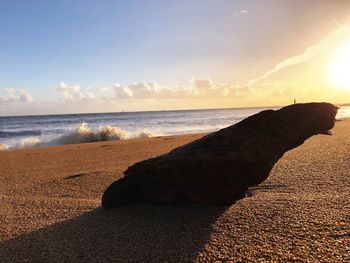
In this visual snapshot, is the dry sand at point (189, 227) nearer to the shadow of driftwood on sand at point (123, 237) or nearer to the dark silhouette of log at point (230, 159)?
the shadow of driftwood on sand at point (123, 237)

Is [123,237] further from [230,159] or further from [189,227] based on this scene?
[230,159]

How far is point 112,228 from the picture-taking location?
15.7 ft

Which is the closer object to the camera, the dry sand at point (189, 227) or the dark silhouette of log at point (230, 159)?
the dry sand at point (189, 227)

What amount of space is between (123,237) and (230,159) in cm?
164

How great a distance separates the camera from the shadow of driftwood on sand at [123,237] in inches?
160

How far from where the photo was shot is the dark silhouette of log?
16.2 ft

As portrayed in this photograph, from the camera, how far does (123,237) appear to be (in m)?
4.51

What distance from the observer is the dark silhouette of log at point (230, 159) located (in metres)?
4.94

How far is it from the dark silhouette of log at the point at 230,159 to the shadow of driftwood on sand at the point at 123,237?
0.25m

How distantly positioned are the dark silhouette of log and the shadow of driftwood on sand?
25 centimetres

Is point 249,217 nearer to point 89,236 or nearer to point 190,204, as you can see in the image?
point 190,204

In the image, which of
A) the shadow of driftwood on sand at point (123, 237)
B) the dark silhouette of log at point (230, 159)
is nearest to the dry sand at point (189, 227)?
the shadow of driftwood on sand at point (123, 237)

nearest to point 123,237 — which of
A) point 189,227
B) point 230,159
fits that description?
point 189,227

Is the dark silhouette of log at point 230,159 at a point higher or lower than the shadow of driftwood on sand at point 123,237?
higher
